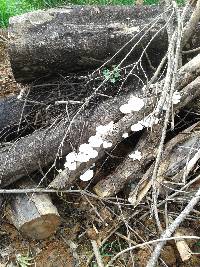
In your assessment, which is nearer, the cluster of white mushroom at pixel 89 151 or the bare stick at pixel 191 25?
the cluster of white mushroom at pixel 89 151

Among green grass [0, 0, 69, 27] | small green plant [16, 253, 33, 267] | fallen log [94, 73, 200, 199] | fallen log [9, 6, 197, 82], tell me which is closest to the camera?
small green plant [16, 253, 33, 267]

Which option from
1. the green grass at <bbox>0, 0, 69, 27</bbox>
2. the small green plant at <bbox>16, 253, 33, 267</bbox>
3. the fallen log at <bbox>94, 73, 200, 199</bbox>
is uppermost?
the green grass at <bbox>0, 0, 69, 27</bbox>

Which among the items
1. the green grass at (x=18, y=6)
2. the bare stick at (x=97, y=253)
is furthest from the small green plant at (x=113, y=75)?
the green grass at (x=18, y=6)

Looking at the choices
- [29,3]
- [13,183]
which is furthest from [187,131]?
[29,3]

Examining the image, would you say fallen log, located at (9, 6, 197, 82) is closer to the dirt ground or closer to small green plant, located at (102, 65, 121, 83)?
small green plant, located at (102, 65, 121, 83)

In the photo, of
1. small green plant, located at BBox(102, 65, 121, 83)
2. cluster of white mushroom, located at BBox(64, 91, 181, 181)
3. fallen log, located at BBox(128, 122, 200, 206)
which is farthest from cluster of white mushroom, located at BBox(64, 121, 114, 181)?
small green plant, located at BBox(102, 65, 121, 83)

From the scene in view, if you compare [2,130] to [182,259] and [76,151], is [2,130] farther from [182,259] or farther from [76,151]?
[182,259]

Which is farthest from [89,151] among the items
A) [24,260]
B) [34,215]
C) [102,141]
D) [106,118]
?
[24,260]

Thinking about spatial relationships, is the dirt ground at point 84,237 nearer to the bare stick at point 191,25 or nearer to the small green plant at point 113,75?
the small green plant at point 113,75
